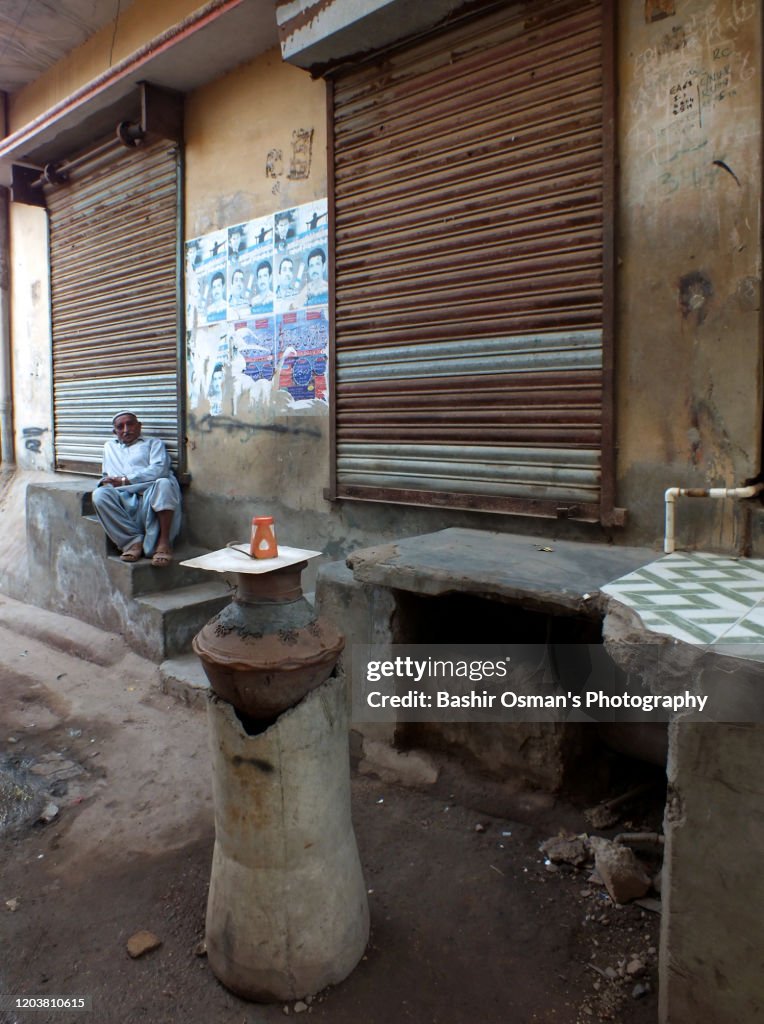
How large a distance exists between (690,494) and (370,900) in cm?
227

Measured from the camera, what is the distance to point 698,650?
74.5 inches

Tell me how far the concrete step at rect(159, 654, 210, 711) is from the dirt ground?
0.41m

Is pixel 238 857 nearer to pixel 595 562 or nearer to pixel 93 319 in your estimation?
pixel 595 562

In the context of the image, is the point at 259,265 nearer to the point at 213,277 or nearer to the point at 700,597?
the point at 213,277

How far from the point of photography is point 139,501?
584 centimetres

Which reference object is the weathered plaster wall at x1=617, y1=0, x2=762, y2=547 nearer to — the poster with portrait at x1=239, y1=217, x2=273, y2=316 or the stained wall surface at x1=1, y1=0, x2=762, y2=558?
the stained wall surface at x1=1, y1=0, x2=762, y2=558

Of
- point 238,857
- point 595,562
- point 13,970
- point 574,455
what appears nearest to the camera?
point 238,857

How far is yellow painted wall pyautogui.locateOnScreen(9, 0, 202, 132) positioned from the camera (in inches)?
232

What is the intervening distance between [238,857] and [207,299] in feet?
15.9

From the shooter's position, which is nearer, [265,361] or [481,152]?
[481,152]

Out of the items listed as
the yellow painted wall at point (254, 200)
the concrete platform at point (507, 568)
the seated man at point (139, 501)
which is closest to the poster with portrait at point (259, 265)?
the yellow painted wall at point (254, 200)

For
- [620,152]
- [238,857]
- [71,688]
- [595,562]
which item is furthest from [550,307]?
[71,688]

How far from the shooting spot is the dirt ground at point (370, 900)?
2240 mm

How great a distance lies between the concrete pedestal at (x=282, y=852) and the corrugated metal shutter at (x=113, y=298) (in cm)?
458
